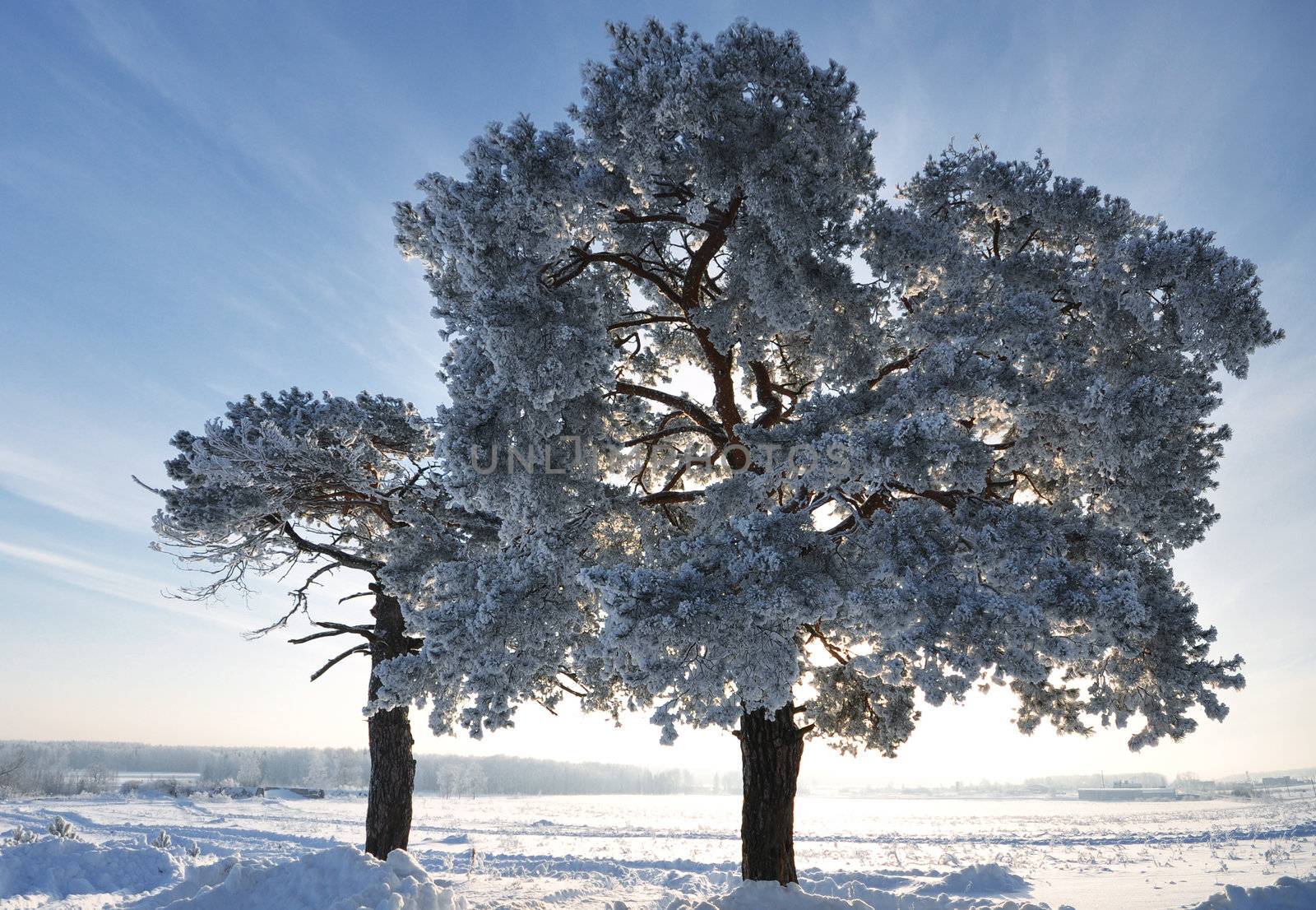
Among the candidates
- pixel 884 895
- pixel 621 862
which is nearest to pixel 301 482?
pixel 884 895

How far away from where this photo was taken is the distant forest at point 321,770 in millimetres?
107250

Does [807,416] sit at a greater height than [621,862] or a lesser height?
greater

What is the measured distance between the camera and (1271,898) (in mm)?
7645

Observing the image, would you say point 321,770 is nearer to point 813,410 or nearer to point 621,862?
point 621,862

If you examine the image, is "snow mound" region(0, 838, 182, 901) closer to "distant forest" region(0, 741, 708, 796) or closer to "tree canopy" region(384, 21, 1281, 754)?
"tree canopy" region(384, 21, 1281, 754)

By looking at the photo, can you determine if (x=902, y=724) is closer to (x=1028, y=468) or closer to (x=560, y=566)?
(x=1028, y=468)

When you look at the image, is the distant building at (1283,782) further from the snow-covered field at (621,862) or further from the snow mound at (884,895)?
the snow mound at (884,895)

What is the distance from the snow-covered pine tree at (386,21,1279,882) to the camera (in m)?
6.43

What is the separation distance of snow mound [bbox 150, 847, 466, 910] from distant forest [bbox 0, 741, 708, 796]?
A: 309ft

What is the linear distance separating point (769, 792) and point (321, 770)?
431 ft

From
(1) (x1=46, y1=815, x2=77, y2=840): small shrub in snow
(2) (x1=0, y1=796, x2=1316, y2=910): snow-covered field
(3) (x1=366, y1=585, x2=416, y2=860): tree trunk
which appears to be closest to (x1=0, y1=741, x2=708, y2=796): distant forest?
(2) (x1=0, y1=796, x2=1316, y2=910): snow-covered field

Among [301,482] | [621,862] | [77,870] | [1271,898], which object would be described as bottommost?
[621,862]

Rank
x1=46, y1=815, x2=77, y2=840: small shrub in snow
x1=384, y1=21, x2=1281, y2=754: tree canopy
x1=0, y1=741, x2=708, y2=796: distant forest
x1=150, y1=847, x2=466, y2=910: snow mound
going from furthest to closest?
x1=0, y1=741, x2=708, y2=796: distant forest
x1=46, y1=815, x2=77, y2=840: small shrub in snow
x1=150, y1=847, x2=466, y2=910: snow mound
x1=384, y1=21, x2=1281, y2=754: tree canopy

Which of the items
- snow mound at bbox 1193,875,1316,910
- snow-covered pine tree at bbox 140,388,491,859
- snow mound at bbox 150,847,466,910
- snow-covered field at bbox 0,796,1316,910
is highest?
snow-covered pine tree at bbox 140,388,491,859
